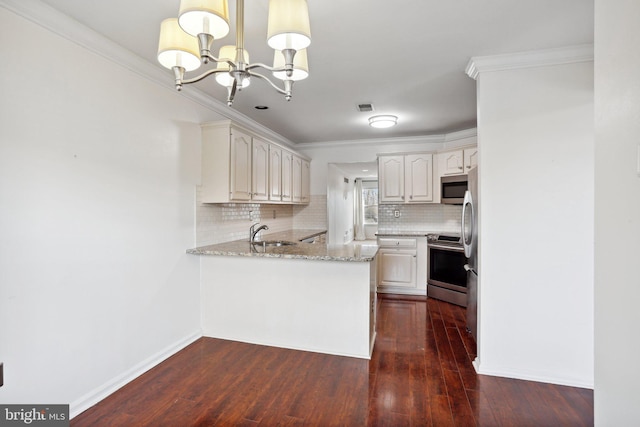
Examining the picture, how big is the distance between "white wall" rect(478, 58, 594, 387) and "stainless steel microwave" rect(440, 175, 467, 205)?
189 centimetres

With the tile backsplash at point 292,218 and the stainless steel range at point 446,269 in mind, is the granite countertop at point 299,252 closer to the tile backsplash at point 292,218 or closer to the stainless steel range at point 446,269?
the tile backsplash at point 292,218

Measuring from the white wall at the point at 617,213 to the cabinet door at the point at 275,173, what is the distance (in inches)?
128

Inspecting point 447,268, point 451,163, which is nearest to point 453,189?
point 451,163

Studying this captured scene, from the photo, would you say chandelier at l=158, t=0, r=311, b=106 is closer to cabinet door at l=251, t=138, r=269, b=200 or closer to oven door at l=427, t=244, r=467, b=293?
cabinet door at l=251, t=138, r=269, b=200

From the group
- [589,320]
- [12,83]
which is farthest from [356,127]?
[12,83]

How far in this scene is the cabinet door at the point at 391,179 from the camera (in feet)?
15.8

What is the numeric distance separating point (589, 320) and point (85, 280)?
3484 millimetres

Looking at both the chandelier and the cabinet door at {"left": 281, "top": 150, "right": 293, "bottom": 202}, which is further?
the cabinet door at {"left": 281, "top": 150, "right": 293, "bottom": 202}

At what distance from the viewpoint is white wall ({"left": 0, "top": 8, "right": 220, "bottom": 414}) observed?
1703 mm

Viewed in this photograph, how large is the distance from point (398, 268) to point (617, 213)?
3720mm

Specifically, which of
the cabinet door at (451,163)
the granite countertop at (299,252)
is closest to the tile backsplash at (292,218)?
the granite countertop at (299,252)

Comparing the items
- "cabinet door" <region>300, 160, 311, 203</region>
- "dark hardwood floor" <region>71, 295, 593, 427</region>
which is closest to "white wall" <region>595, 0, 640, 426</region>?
"dark hardwood floor" <region>71, 295, 593, 427</region>

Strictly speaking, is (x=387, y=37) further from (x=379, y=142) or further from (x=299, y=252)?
(x=379, y=142)

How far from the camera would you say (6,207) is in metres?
1.66
